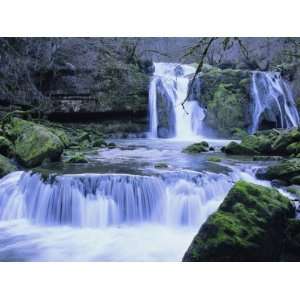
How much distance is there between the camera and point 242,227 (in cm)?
429

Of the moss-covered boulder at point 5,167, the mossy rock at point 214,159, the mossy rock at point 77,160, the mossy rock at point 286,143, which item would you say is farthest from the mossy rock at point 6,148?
the mossy rock at point 286,143

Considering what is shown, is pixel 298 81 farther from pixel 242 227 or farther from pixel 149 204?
pixel 242 227

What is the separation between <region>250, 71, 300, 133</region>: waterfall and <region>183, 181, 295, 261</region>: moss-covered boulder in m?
5.76

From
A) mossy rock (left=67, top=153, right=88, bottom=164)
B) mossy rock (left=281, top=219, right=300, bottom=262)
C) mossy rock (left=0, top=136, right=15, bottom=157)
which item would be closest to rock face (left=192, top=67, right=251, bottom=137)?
mossy rock (left=67, top=153, right=88, bottom=164)

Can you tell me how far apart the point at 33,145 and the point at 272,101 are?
730cm

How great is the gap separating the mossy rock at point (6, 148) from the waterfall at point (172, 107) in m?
4.36

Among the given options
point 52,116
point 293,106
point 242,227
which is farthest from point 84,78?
point 242,227

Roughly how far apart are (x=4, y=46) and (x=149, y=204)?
4321 mm

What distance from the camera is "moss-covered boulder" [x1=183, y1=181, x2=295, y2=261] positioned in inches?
163

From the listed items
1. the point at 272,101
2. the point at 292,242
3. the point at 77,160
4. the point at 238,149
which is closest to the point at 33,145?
the point at 77,160

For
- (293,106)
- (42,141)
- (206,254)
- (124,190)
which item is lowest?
(206,254)

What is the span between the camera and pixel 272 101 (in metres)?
11.8

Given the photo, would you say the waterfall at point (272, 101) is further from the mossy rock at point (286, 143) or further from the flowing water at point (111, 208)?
the flowing water at point (111, 208)

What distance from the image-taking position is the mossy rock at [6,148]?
7340mm
